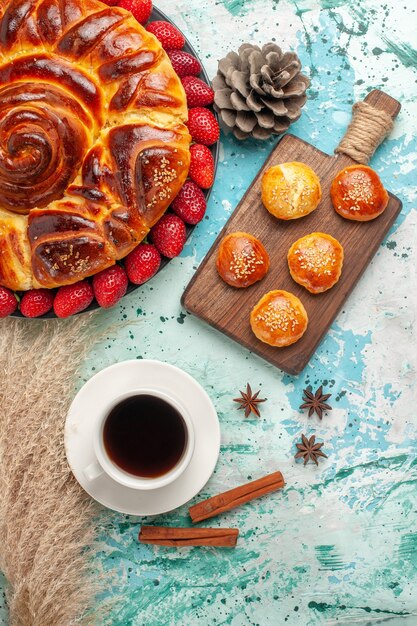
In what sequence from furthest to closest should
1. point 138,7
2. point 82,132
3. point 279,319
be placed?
point 279,319 < point 138,7 < point 82,132

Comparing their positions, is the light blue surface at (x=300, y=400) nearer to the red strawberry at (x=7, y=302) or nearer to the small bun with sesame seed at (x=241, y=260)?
the small bun with sesame seed at (x=241, y=260)

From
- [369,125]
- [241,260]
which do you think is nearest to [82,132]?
[241,260]

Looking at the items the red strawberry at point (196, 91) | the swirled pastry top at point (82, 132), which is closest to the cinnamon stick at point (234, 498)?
the swirled pastry top at point (82, 132)

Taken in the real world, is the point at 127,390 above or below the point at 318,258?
below

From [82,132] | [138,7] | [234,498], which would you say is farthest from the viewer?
[234,498]

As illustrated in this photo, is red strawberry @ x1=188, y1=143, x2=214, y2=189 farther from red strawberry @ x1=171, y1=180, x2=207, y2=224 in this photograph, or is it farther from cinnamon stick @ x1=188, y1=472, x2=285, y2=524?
cinnamon stick @ x1=188, y1=472, x2=285, y2=524

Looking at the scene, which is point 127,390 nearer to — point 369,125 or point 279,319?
point 279,319
